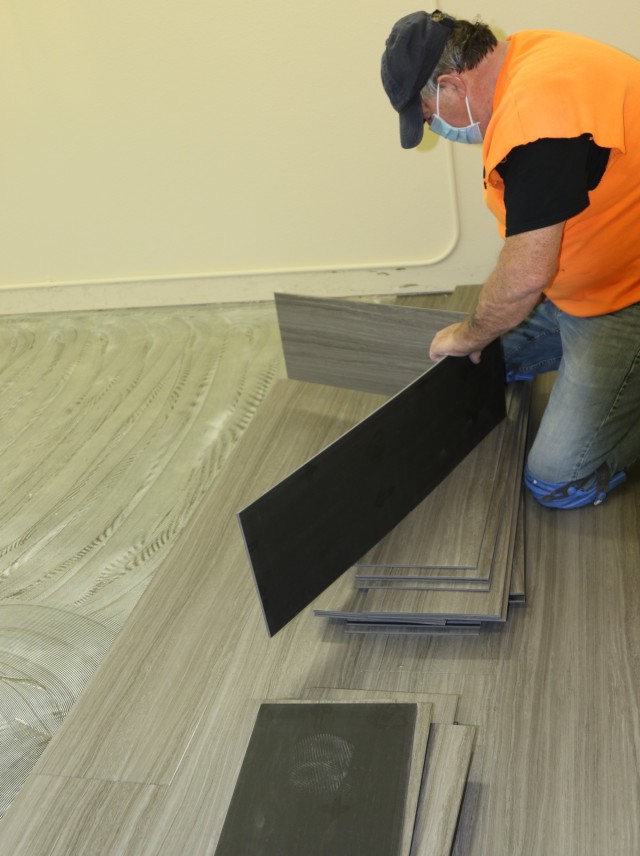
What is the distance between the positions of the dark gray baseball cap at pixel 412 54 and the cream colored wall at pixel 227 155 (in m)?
1.33

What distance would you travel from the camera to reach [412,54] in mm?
1852

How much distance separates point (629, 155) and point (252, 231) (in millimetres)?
2015

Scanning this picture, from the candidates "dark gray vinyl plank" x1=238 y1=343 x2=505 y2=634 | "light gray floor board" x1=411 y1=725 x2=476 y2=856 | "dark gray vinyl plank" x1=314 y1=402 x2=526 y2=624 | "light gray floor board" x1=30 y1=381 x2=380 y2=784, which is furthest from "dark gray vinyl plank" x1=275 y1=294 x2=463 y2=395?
"light gray floor board" x1=411 y1=725 x2=476 y2=856

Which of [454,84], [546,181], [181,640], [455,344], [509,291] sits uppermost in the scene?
[454,84]

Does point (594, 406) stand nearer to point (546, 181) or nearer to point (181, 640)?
point (546, 181)

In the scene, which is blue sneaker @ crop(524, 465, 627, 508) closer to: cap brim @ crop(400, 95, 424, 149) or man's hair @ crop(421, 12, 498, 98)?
cap brim @ crop(400, 95, 424, 149)

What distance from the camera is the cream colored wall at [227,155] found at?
3.22 m

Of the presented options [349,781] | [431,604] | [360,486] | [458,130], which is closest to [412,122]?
[458,130]

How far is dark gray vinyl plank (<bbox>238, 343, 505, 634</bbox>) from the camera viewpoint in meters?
1.69

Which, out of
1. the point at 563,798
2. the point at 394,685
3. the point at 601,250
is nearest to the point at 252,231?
the point at 601,250

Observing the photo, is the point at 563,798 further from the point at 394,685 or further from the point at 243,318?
the point at 243,318

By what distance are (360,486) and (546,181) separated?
2.35ft

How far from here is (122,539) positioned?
2.57 meters

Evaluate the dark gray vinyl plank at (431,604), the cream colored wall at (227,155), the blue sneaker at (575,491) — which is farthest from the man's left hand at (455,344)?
the cream colored wall at (227,155)
